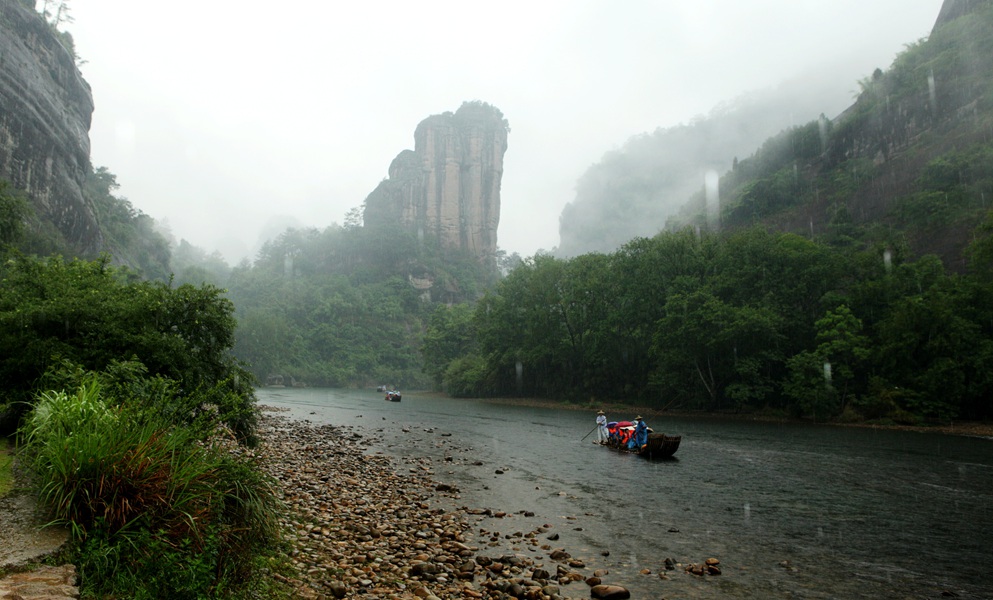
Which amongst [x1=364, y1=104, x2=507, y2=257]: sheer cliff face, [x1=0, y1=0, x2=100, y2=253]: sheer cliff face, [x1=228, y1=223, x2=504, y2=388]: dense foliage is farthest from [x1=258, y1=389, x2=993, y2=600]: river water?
[x1=364, y1=104, x2=507, y2=257]: sheer cliff face

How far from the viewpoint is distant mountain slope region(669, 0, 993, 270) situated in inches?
1939

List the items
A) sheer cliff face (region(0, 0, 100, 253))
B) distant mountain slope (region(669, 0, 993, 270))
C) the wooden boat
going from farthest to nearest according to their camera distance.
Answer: distant mountain slope (region(669, 0, 993, 270)) → sheer cliff face (region(0, 0, 100, 253)) → the wooden boat

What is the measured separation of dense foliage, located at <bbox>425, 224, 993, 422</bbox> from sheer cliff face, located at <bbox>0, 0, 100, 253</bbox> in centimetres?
4596

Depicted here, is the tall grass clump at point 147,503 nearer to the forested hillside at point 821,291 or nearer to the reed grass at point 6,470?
the reed grass at point 6,470

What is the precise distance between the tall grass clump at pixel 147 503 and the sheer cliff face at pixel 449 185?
14793 cm

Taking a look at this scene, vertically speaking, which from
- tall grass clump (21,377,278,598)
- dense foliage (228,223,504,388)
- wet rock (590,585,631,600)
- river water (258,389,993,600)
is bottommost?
river water (258,389,993,600)

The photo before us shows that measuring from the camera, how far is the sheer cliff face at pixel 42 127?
157ft

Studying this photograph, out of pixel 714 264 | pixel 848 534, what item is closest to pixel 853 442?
pixel 848 534

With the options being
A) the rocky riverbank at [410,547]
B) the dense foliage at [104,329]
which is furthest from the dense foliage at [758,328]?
the dense foliage at [104,329]

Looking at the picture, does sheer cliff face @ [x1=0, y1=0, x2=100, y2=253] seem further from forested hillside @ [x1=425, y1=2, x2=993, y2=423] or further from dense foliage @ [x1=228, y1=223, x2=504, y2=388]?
forested hillside @ [x1=425, y1=2, x2=993, y2=423]

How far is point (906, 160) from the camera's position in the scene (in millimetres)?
60312

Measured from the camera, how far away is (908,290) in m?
35.5

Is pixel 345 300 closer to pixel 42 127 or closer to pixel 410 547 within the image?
pixel 42 127

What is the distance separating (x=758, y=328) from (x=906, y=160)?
39.5 metres
